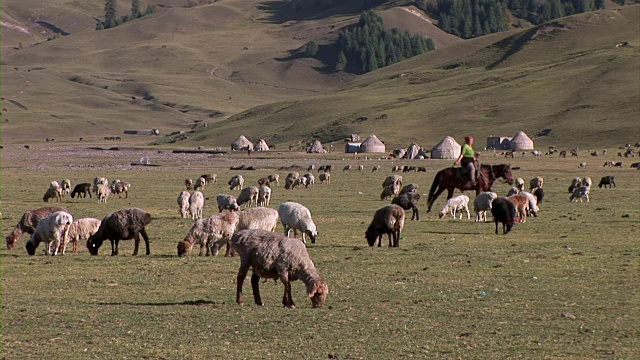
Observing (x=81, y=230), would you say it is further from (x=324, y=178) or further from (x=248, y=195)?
(x=324, y=178)

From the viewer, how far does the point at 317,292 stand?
1631 centimetres

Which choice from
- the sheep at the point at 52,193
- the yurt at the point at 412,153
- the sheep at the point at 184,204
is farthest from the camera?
the yurt at the point at 412,153

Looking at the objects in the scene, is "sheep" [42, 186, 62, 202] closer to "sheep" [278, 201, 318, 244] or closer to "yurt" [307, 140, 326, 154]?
"sheep" [278, 201, 318, 244]

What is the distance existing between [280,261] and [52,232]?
995cm

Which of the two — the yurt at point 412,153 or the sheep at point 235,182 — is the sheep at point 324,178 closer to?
the sheep at point 235,182

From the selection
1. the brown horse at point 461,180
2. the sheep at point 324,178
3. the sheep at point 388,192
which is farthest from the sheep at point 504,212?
the sheep at point 324,178

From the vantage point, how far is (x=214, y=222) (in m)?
23.6

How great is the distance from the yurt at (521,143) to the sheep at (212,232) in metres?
88.0

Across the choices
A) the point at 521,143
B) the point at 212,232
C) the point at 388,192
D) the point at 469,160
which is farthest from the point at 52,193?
the point at 521,143

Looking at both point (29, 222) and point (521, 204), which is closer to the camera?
point (29, 222)

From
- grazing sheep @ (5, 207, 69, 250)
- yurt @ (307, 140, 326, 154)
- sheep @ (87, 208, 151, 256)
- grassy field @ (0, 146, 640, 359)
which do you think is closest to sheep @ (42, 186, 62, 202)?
grassy field @ (0, 146, 640, 359)

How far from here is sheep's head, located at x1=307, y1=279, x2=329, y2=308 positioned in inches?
639

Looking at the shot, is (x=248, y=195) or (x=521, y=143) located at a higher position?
(x=521, y=143)

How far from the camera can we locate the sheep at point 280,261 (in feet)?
53.1
